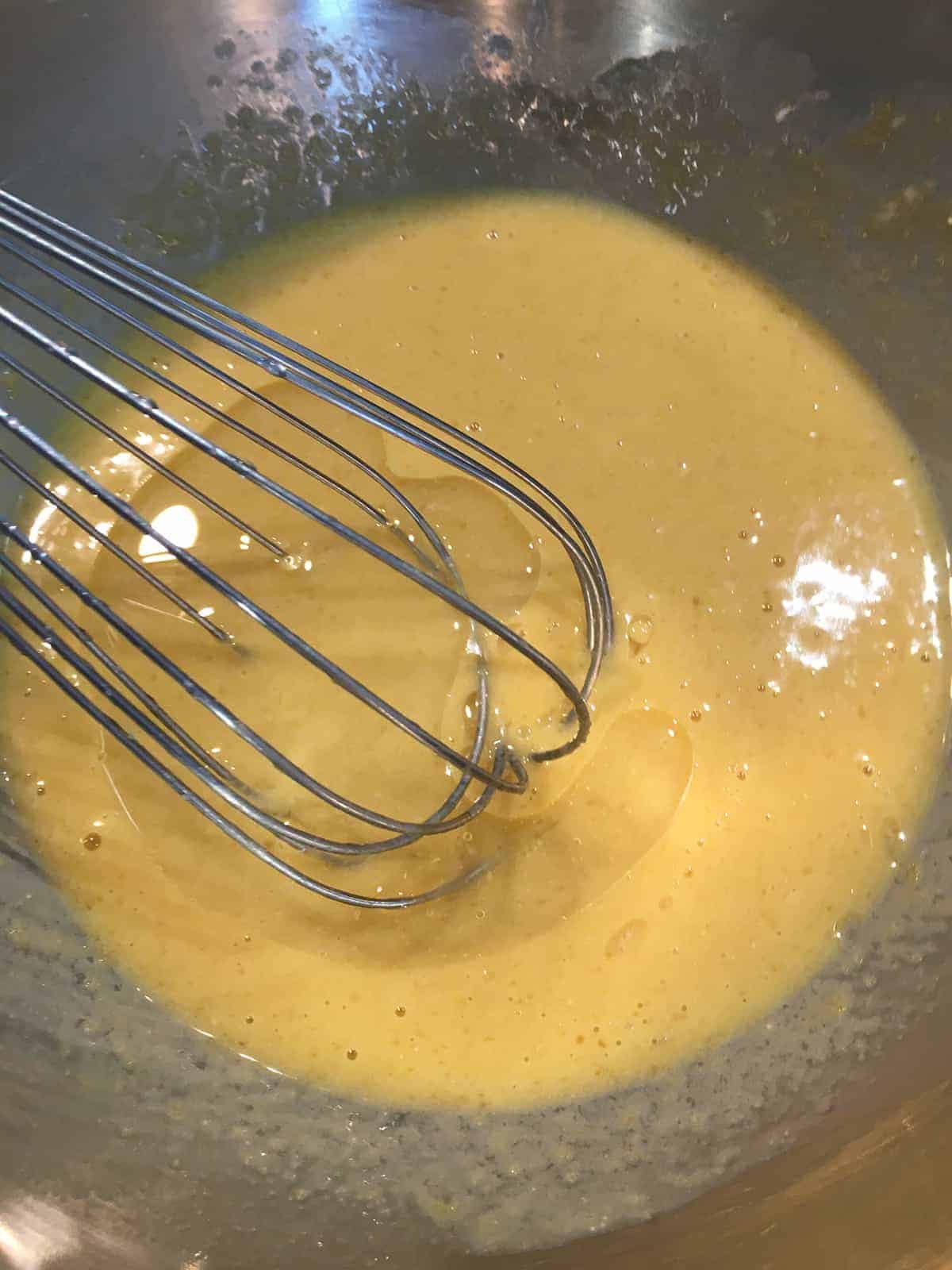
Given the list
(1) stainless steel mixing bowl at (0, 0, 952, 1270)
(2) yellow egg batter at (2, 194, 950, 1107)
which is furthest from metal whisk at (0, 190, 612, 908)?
(1) stainless steel mixing bowl at (0, 0, 952, 1270)

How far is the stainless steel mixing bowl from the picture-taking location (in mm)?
741

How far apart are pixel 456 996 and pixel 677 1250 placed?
0.79 feet

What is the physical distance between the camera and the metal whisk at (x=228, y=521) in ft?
1.95

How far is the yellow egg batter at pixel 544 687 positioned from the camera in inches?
32.4

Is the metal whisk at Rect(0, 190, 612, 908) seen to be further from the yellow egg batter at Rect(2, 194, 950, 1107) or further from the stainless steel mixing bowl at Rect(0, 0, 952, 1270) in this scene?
the stainless steel mixing bowl at Rect(0, 0, 952, 1270)

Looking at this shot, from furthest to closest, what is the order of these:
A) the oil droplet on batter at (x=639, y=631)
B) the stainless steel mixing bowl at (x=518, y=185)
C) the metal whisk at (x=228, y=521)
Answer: the oil droplet on batter at (x=639, y=631)
the stainless steel mixing bowl at (x=518, y=185)
the metal whisk at (x=228, y=521)

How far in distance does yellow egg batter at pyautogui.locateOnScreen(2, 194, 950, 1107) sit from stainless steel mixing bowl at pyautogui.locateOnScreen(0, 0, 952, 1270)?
0.04m

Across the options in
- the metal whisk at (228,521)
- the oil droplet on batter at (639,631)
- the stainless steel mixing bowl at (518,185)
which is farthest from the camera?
the oil droplet on batter at (639,631)

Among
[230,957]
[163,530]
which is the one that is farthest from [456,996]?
[163,530]

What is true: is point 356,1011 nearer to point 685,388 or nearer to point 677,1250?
point 677,1250

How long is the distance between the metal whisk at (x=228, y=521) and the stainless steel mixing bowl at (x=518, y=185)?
0.16 meters

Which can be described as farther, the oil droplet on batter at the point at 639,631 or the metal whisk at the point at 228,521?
the oil droplet on batter at the point at 639,631

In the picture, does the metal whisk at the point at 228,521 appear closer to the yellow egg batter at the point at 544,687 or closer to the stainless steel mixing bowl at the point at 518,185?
the yellow egg batter at the point at 544,687

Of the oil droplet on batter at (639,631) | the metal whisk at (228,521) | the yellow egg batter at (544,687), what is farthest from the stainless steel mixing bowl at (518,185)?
the oil droplet on batter at (639,631)
